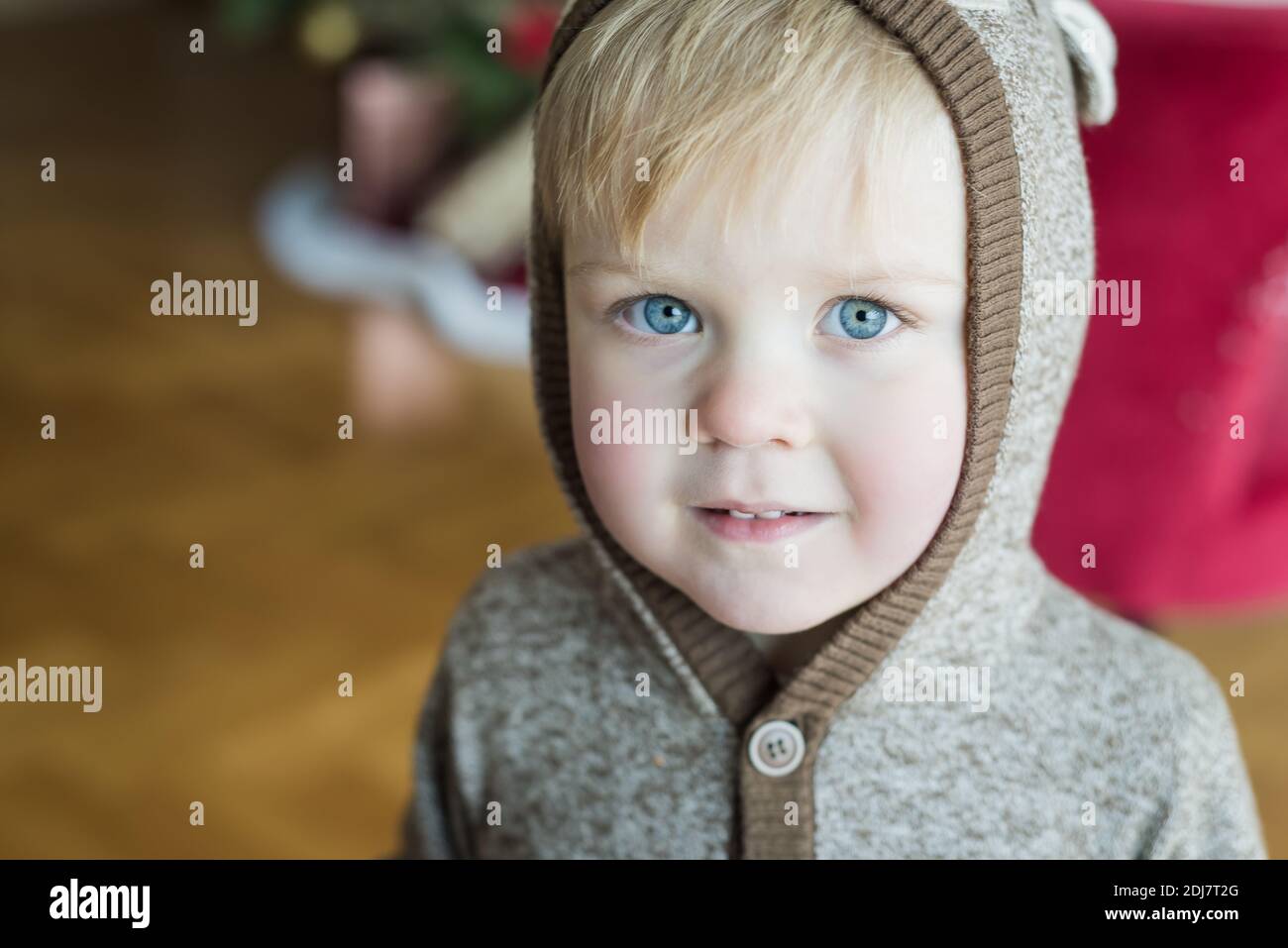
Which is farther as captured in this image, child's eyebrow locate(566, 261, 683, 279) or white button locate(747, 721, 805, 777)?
white button locate(747, 721, 805, 777)

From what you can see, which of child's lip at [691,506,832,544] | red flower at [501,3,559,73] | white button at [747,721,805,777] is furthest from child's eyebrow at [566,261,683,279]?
red flower at [501,3,559,73]

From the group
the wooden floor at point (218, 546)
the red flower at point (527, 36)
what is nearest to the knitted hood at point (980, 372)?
the wooden floor at point (218, 546)

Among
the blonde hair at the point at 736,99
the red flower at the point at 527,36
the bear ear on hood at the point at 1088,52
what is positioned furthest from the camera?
the red flower at the point at 527,36

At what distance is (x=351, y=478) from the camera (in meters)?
2.07

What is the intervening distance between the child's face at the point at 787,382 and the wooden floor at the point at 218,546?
3.03 feet

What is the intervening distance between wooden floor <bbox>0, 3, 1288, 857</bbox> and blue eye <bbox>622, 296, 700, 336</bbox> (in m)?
0.97

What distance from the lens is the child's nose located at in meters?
0.60

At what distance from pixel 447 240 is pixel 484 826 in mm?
1936

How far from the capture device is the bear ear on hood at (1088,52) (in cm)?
70

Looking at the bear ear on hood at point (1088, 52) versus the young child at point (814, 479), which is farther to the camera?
the bear ear on hood at point (1088, 52)

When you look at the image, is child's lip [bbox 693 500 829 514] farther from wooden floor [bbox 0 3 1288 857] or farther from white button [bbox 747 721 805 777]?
wooden floor [bbox 0 3 1288 857]

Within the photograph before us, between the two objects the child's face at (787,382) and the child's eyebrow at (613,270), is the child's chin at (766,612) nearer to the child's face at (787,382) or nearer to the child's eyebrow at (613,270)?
the child's face at (787,382)

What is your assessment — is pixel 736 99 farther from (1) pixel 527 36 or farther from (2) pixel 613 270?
(1) pixel 527 36

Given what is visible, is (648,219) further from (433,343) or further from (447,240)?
(447,240)
